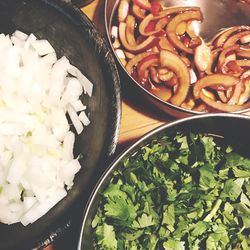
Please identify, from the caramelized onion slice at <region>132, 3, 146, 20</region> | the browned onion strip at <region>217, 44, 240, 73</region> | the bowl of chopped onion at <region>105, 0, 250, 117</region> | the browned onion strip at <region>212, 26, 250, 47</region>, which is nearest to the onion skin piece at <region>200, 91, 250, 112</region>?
the bowl of chopped onion at <region>105, 0, 250, 117</region>

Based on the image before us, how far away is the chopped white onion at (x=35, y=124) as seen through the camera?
1.18 m

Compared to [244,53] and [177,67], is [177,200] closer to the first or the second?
[177,67]

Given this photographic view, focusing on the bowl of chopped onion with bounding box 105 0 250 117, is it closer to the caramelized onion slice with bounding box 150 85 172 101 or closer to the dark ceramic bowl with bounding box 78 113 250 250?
the caramelized onion slice with bounding box 150 85 172 101

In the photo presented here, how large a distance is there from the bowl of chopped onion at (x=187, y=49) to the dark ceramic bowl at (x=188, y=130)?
0.14 m

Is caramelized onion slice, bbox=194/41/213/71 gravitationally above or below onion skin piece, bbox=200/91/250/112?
above

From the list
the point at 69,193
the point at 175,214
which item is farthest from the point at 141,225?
the point at 69,193

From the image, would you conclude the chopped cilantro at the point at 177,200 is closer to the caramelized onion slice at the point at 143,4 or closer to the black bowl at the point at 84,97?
the black bowl at the point at 84,97

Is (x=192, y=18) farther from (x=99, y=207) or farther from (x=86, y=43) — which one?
(x=99, y=207)

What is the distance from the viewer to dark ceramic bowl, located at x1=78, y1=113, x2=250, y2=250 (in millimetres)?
1026

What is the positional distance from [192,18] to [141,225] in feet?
2.32

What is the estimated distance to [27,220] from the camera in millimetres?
1162

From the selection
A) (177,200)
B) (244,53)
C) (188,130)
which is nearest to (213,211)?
(177,200)

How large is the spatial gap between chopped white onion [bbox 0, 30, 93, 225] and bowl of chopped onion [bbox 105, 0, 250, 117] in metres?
0.18

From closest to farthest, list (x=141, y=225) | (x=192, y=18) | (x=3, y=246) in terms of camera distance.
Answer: (x=141, y=225) < (x=3, y=246) < (x=192, y=18)
